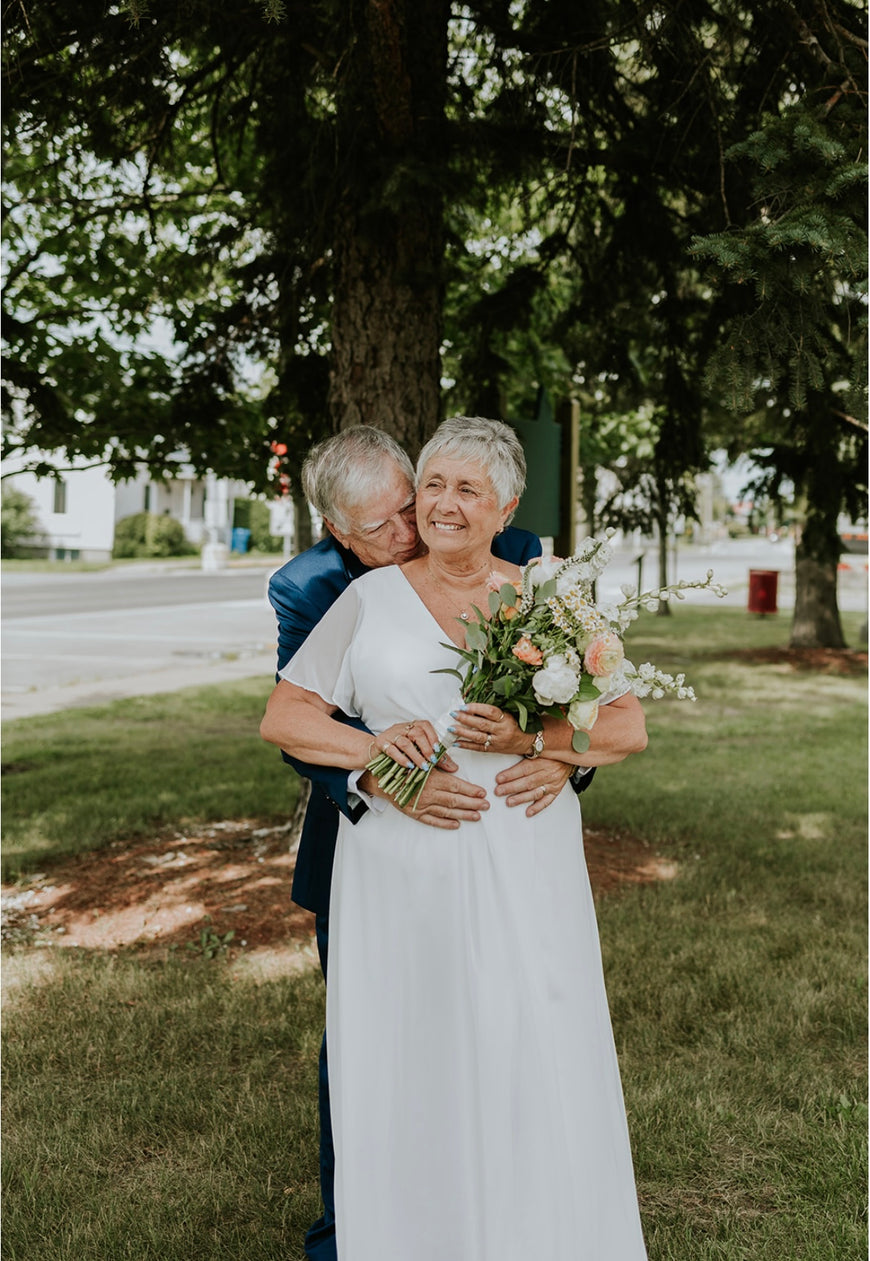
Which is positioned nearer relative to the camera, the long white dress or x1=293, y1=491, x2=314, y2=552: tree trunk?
the long white dress

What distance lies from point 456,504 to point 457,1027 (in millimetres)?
1209

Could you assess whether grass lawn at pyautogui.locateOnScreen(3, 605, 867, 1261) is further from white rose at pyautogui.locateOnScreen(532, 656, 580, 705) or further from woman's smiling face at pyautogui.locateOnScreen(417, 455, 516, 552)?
woman's smiling face at pyautogui.locateOnScreen(417, 455, 516, 552)

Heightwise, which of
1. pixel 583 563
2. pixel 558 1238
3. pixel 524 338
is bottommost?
pixel 558 1238

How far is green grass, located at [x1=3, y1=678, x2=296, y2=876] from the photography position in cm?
722

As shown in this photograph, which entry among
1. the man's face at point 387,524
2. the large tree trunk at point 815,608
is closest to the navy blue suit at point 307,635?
the man's face at point 387,524

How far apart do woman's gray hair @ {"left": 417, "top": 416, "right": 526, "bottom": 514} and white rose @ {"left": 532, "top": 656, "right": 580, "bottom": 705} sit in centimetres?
49

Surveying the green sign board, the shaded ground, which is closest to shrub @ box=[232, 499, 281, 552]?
the shaded ground

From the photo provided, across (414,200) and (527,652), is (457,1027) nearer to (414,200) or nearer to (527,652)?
(527,652)

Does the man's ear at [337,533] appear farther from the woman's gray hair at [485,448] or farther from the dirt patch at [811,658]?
the dirt patch at [811,658]

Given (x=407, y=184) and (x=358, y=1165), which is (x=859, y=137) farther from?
(x=358, y=1165)

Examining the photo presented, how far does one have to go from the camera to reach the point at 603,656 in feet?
7.82

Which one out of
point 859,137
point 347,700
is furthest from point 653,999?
point 859,137

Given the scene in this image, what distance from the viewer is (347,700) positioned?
2699 millimetres

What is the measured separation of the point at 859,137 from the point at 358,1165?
3.57m
